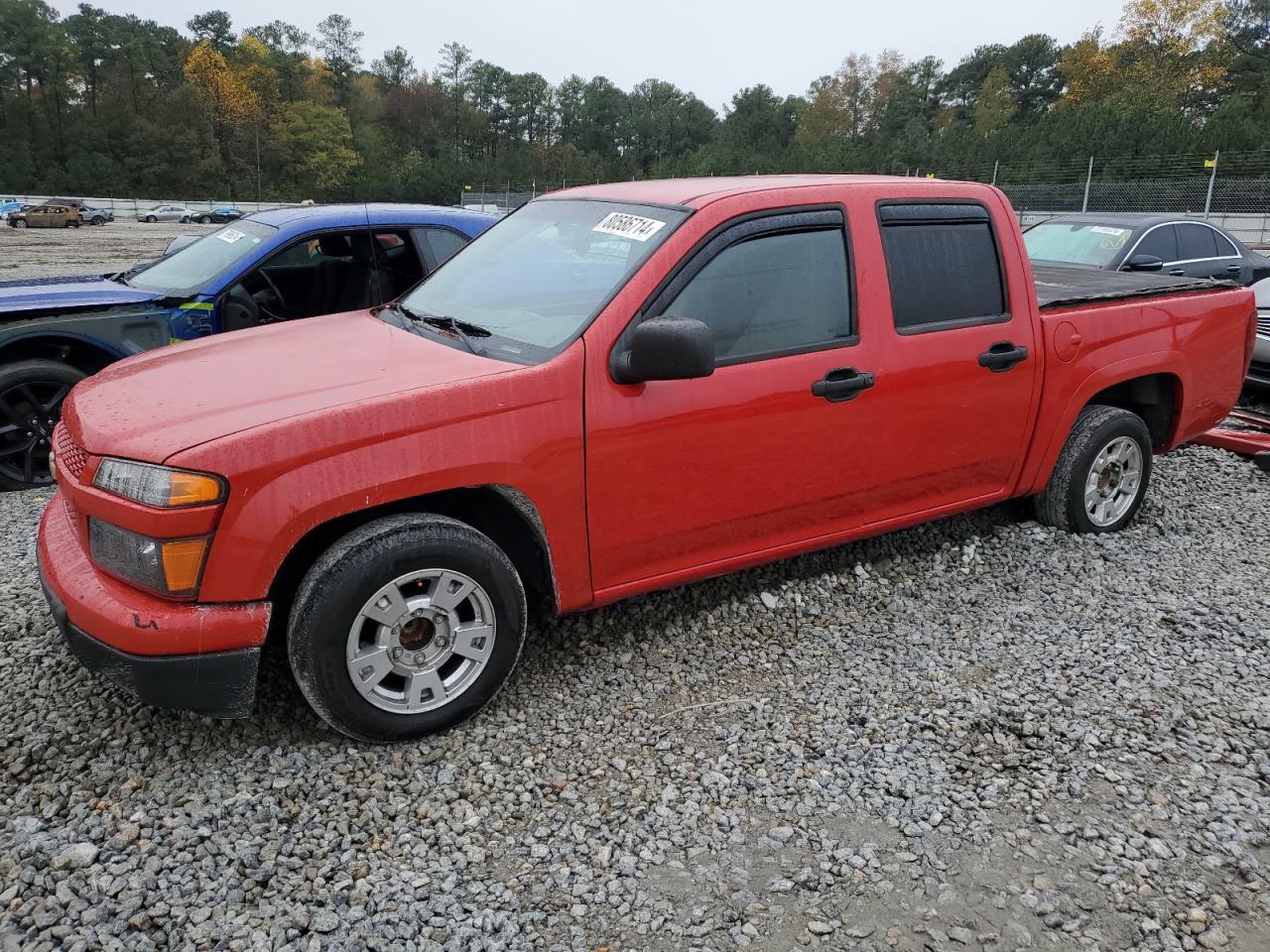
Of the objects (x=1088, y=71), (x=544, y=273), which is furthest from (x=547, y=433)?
(x=1088, y=71)

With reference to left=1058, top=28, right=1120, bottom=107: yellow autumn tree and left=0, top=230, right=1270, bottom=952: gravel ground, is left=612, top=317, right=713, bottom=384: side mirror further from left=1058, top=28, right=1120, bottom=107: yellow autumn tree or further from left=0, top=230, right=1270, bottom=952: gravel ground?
left=1058, top=28, right=1120, bottom=107: yellow autumn tree

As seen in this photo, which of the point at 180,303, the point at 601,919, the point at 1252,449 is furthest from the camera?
the point at 1252,449

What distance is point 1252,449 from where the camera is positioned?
6301 millimetres

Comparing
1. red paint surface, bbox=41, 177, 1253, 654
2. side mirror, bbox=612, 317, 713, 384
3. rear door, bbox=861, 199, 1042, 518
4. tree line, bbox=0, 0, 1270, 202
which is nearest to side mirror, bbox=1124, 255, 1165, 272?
red paint surface, bbox=41, 177, 1253, 654

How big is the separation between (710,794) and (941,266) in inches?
97.1

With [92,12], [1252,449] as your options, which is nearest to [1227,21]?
[1252,449]

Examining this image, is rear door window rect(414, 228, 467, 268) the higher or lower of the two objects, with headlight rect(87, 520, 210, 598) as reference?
higher

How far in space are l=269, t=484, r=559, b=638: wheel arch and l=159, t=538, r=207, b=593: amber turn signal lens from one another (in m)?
0.23

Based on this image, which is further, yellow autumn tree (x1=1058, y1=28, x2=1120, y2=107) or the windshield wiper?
yellow autumn tree (x1=1058, y1=28, x2=1120, y2=107)

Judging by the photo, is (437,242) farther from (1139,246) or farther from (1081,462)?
(1139,246)

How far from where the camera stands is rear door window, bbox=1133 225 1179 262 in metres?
9.49

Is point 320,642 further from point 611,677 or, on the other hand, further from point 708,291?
point 708,291

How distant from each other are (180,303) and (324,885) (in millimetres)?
4507

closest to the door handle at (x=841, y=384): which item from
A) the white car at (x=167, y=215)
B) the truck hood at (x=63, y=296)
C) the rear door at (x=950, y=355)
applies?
the rear door at (x=950, y=355)
